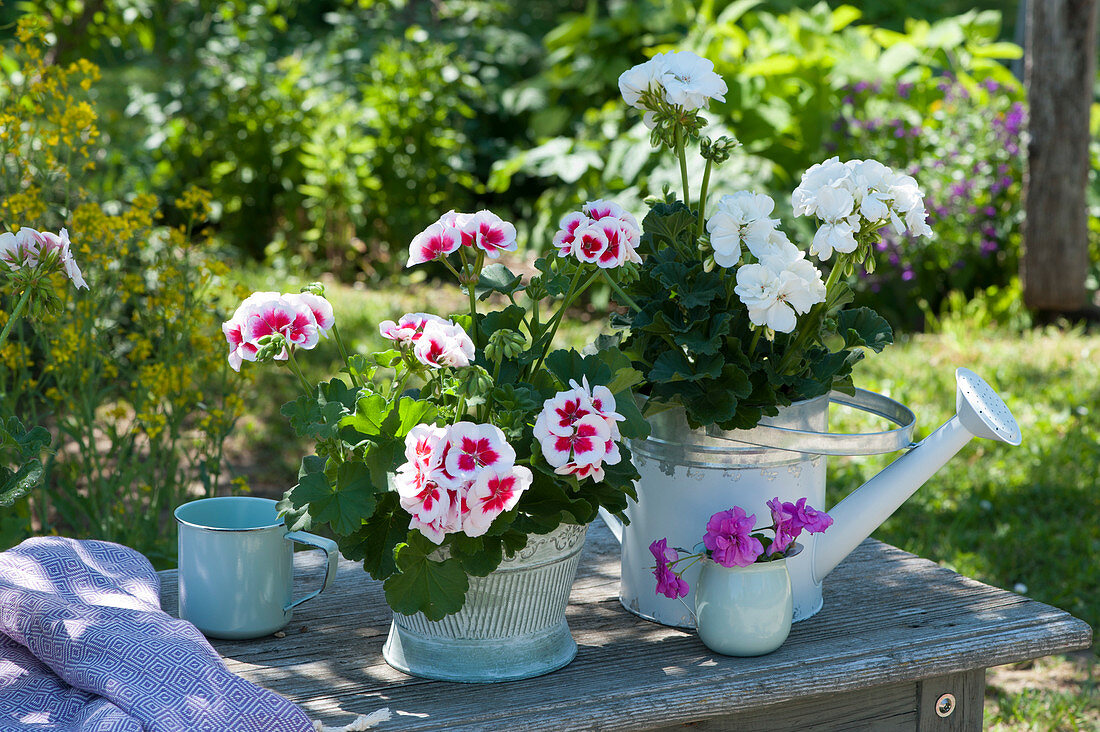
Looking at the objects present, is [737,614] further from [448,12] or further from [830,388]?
[448,12]

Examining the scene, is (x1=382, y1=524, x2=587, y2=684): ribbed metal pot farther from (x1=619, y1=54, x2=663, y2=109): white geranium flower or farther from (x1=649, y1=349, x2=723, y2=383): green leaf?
(x1=619, y1=54, x2=663, y2=109): white geranium flower

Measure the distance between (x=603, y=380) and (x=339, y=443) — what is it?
0.94 feet

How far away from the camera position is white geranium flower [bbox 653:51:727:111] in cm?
119

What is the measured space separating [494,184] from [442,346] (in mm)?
4808

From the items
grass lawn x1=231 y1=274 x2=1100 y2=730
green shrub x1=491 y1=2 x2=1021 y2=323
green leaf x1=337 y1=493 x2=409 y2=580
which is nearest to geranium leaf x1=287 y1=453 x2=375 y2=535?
green leaf x1=337 y1=493 x2=409 y2=580

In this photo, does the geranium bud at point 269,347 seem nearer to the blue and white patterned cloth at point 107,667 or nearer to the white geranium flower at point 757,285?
the blue and white patterned cloth at point 107,667

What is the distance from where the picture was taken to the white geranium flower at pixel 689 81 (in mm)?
1191

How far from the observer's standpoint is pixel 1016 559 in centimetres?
291

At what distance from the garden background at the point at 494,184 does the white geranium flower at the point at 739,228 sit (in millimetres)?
1403

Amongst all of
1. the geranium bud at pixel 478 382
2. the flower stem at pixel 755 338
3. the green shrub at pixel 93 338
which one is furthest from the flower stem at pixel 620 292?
the green shrub at pixel 93 338

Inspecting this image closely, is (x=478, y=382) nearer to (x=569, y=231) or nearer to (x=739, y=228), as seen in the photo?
(x=569, y=231)

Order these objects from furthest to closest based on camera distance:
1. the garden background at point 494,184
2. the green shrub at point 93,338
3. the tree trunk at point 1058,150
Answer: the tree trunk at point 1058,150 → the garden background at point 494,184 → the green shrub at point 93,338

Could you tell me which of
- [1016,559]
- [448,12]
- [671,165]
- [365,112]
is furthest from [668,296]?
[448,12]

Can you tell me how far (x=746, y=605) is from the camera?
1203 millimetres
